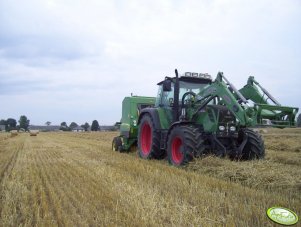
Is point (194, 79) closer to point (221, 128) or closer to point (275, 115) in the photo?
point (221, 128)

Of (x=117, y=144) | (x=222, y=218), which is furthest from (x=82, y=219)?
(x=117, y=144)

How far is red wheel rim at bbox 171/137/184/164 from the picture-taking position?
784 centimetres

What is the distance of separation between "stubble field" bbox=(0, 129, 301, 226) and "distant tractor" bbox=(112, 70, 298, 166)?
0.61 m

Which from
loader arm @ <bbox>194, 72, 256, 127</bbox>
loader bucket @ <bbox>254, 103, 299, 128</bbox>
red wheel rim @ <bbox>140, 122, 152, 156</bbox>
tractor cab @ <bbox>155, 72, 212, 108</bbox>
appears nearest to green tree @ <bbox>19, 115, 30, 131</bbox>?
red wheel rim @ <bbox>140, 122, 152, 156</bbox>

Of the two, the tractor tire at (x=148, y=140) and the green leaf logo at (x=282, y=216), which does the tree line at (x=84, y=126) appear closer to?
the tractor tire at (x=148, y=140)

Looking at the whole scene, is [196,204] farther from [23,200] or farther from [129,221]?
[23,200]

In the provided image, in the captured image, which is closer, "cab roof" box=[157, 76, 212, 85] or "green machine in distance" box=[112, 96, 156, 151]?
"cab roof" box=[157, 76, 212, 85]

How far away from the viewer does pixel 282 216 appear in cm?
335

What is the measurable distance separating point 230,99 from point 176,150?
1.81 m

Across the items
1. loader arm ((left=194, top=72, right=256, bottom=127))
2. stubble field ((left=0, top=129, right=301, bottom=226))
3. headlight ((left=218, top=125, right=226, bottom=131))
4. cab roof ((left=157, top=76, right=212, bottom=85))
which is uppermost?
cab roof ((left=157, top=76, right=212, bottom=85))

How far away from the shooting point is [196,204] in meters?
4.33

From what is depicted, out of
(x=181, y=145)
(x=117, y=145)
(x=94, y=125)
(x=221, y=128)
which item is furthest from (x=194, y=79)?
(x=94, y=125)

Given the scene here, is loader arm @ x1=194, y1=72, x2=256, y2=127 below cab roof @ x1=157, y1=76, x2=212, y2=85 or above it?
below

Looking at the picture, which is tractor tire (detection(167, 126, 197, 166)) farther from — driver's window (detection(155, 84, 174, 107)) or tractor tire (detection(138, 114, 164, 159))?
driver's window (detection(155, 84, 174, 107))
